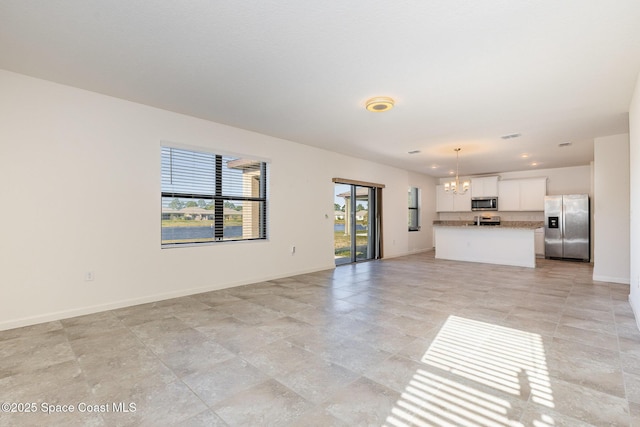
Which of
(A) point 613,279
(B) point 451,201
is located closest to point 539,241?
(B) point 451,201

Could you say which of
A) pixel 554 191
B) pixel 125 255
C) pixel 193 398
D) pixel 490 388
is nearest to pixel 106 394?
pixel 193 398

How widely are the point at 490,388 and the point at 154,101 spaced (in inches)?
178

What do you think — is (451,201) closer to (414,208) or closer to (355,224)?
(414,208)

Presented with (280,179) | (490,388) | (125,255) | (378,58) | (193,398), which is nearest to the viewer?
(193,398)

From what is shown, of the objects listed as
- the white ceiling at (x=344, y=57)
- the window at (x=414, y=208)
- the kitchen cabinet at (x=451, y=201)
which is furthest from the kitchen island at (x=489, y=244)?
the white ceiling at (x=344, y=57)

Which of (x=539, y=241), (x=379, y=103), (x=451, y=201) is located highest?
(x=379, y=103)

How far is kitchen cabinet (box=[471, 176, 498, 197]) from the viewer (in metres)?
9.22

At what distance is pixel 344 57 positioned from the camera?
2725 millimetres

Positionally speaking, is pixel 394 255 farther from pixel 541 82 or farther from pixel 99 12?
pixel 99 12

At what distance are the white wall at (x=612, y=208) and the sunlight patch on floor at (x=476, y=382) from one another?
3.78 m

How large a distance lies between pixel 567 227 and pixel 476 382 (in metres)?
7.79

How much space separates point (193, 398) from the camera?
187 centimetres

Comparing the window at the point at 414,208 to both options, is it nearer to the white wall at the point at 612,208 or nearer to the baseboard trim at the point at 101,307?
the white wall at the point at 612,208

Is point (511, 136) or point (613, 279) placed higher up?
point (511, 136)
